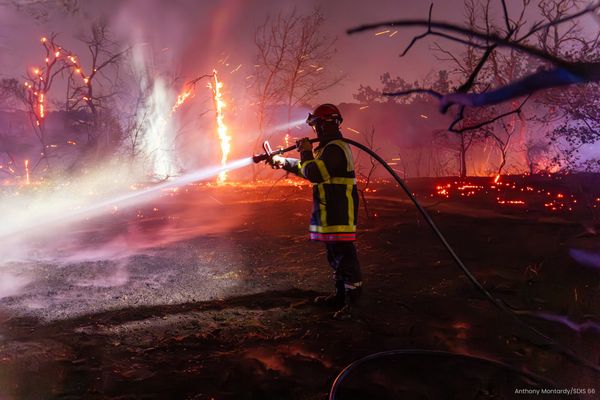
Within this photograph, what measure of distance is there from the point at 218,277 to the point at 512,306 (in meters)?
3.91

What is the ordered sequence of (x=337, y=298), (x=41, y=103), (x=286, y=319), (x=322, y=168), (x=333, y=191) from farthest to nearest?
(x=41, y=103)
(x=337, y=298)
(x=333, y=191)
(x=322, y=168)
(x=286, y=319)

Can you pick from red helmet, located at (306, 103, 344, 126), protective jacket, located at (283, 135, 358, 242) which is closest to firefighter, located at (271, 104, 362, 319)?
protective jacket, located at (283, 135, 358, 242)

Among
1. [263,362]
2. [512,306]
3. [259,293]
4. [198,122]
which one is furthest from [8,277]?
[198,122]

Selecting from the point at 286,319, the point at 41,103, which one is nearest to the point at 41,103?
the point at 41,103

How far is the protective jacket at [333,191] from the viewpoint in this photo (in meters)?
4.45

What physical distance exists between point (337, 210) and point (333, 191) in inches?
8.7

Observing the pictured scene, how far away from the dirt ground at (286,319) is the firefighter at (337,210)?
1.08 ft

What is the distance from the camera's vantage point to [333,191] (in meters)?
4.52

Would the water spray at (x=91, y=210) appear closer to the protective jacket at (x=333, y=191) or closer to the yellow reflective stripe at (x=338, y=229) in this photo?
the protective jacket at (x=333, y=191)

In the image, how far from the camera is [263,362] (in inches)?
135

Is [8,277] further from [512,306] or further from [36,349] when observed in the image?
[512,306]

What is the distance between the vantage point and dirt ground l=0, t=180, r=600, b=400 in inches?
123

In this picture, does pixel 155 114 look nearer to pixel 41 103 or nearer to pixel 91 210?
pixel 41 103

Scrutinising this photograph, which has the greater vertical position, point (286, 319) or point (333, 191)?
point (333, 191)
